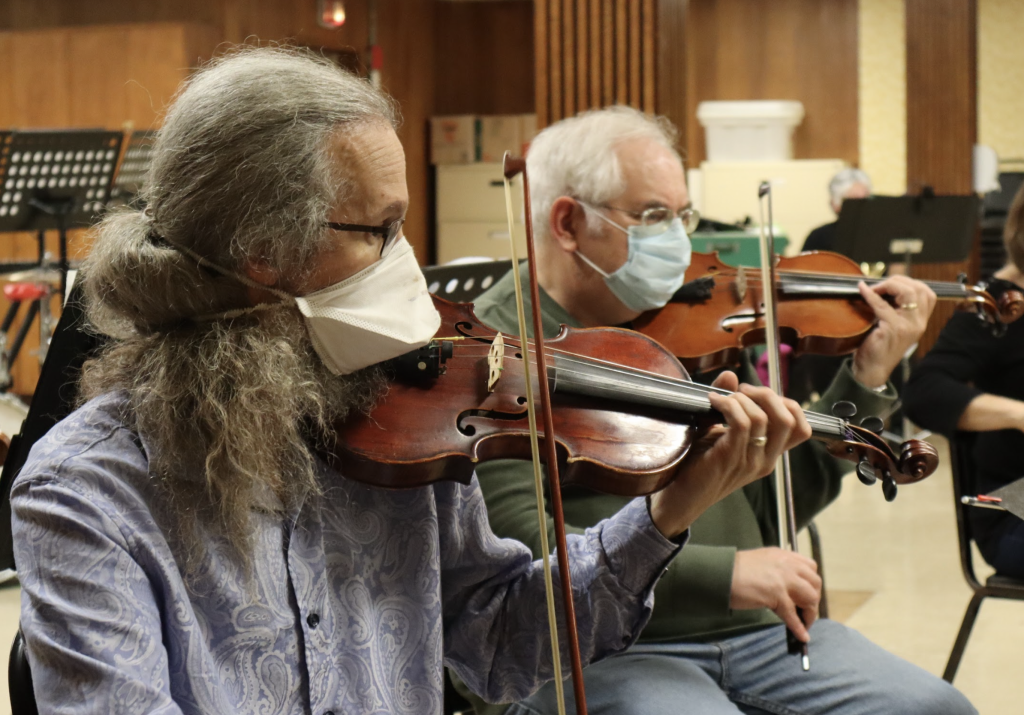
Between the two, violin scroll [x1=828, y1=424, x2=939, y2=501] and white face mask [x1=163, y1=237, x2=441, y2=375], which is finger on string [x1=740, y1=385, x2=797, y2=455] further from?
white face mask [x1=163, y1=237, x2=441, y2=375]

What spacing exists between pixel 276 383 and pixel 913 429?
5.93 m

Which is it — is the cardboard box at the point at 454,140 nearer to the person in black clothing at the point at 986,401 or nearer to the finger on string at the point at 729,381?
the person in black clothing at the point at 986,401

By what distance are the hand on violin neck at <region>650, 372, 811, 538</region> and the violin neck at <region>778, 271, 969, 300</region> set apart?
1.05m

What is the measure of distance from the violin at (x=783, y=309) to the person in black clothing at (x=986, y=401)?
2.9 inches

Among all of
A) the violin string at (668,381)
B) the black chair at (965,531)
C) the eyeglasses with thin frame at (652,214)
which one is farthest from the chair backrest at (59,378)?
the black chair at (965,531)

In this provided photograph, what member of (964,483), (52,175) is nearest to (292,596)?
(964,483)

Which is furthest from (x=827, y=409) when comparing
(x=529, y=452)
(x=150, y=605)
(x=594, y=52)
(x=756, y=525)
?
(x=594, y=52)

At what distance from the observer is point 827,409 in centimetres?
188

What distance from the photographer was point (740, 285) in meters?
2.21

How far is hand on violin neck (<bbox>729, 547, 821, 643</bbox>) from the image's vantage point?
1440mm

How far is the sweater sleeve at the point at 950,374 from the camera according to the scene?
7.45 feet

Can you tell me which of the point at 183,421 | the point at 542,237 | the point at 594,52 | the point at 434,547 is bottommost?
the point at 434,547

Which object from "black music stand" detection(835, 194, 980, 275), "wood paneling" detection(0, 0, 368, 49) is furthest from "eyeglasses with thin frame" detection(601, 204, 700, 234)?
"wood paneling" detection(0, 0, 368, 49)

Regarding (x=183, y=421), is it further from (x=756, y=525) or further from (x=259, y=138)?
(x=756, y=525)
